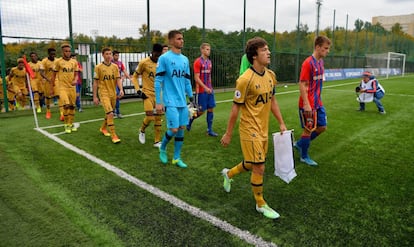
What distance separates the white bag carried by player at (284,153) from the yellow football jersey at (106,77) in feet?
15.1

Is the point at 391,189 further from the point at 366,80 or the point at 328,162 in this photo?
the point at 366,80

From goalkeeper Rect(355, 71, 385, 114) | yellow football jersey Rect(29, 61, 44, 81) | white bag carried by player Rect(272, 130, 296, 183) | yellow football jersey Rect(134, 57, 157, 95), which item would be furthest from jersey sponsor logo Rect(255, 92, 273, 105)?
yellow football jersey Rect(29, 61, 44, 81)

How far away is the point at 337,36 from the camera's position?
33969mm

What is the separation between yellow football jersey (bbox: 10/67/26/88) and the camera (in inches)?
506

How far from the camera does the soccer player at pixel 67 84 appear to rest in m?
7.77

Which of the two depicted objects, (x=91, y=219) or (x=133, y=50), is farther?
(x=133, y=50)

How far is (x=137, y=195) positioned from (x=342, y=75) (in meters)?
30.6

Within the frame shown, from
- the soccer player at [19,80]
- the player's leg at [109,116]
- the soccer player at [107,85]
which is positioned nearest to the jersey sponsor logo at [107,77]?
the soccer player at [107,85]

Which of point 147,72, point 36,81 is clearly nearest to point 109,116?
point 147,72

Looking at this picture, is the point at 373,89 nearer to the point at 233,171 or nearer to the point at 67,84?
the point at 233,171

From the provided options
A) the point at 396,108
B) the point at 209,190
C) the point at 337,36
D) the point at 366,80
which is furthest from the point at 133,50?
the point at 337,36

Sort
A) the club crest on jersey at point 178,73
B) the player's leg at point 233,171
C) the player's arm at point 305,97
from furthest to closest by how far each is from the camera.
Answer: the club crest on jersey at point 178,73 < the player's arm at point 305,97 < the player's leg at point 233,171

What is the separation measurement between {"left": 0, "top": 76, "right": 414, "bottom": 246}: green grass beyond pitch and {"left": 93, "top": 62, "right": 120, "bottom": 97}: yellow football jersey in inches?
41.5

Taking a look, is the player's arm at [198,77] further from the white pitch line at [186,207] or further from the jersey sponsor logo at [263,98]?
the jersey sponsor logo at [263,98]
